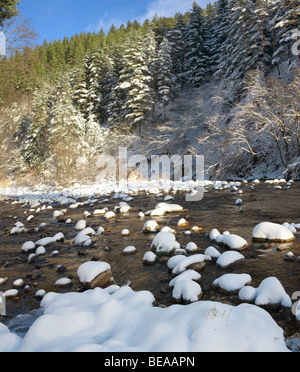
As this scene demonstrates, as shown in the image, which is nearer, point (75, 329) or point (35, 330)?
point (35, 330)

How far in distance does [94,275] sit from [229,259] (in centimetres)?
213

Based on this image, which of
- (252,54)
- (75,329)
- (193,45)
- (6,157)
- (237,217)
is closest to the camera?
(75,329)

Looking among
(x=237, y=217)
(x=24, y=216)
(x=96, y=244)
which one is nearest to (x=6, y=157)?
(x=24, y=216)

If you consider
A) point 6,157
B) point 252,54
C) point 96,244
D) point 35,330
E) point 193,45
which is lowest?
point 96,244

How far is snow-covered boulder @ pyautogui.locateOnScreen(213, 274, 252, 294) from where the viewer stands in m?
3.02

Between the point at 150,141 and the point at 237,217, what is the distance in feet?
63.1

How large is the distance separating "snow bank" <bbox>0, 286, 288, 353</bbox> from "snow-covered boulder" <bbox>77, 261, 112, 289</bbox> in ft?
3.01

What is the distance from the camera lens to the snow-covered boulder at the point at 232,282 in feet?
9.90

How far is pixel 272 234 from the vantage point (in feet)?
15.3

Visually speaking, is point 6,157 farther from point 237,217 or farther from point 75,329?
point 75,329

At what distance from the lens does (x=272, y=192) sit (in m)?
9.86
